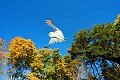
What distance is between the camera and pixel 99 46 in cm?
2689

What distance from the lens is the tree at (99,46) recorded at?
26391 mm

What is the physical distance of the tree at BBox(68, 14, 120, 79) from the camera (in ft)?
86.6

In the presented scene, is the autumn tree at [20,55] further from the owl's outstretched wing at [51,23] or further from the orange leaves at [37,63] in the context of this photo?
the owl's outstretched wing at [51,23]

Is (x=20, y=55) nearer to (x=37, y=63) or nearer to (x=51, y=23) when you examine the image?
(x=37, y=63)

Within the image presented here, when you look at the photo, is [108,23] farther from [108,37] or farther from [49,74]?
[49,74]

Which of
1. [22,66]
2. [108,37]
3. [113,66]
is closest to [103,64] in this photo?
[113,66]

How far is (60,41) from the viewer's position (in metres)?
18.0

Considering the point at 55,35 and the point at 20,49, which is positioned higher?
the point at 20,49

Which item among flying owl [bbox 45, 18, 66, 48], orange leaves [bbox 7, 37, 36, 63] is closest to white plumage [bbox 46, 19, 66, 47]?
flying owl [bbox 45, 18, 66, 48]

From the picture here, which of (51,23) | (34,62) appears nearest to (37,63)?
(34,62)

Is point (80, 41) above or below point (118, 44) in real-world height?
above

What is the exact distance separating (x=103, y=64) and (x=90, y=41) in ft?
8.29

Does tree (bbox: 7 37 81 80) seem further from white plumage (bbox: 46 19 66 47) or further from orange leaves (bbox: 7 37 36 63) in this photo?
white plumage (bbox: 46 19 66 47)

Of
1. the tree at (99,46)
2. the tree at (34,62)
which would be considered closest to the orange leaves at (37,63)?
the tree at (34,62)
